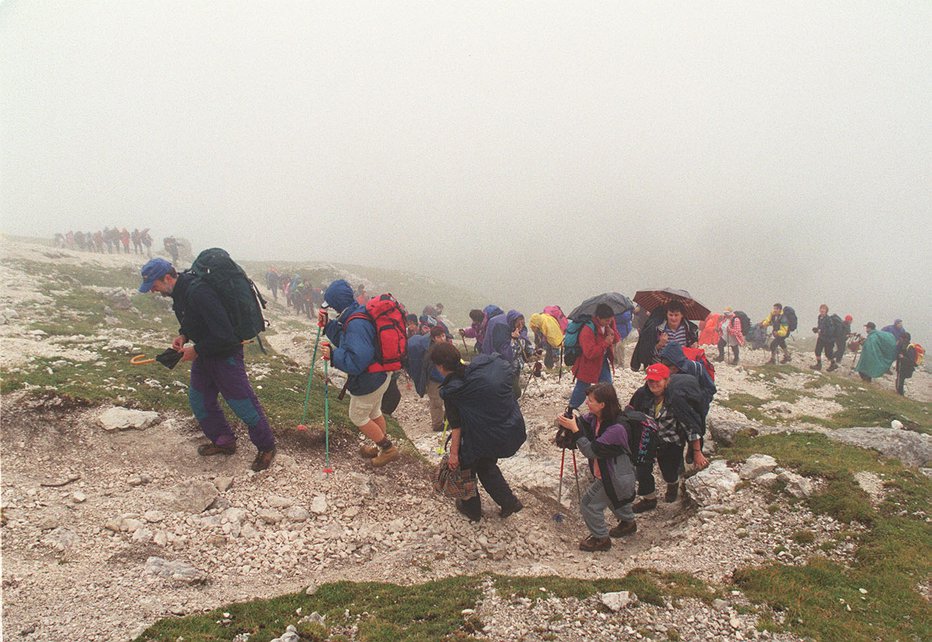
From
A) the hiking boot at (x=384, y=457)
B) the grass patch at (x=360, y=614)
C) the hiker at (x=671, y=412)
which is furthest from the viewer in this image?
the hiking boot at (x=384, y=457)

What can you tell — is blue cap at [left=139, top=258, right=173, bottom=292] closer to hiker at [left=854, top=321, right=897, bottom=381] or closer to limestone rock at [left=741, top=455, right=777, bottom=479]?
limestone rock at [left=741, top=455, right=777, bottom=479]

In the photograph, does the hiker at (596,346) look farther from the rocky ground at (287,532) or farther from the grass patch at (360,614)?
the grass patch at (360,614)

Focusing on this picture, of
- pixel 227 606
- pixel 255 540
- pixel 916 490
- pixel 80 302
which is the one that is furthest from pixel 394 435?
pixel 80 302

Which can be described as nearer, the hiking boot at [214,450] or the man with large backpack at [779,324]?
the hiking boot at [214,450]

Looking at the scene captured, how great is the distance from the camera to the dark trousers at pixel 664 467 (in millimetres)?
7066

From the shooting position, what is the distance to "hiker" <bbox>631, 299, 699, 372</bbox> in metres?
8.60

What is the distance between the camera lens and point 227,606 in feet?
14.9

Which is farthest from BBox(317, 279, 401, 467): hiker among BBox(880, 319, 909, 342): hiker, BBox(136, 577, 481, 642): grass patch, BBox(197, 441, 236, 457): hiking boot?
BBox(880, 319, 909, 342): hiker

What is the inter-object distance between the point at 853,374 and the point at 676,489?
852 inches

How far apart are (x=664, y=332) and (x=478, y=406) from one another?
4745 mm

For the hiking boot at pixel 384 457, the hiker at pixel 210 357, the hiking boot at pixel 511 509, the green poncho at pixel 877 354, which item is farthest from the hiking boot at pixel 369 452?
the green poncho at pixel 877 354

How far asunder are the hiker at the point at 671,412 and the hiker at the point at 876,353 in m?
18.8

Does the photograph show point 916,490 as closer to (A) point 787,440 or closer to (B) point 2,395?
(A) point 787,440

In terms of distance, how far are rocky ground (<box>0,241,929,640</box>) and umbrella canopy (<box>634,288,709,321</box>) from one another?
3.06 meters
